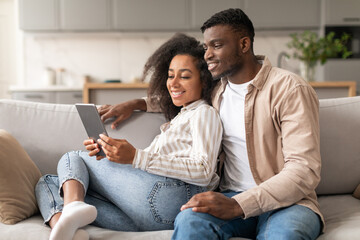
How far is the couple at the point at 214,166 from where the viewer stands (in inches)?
49.3

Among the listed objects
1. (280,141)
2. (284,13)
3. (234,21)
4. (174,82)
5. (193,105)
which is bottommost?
(280,141)

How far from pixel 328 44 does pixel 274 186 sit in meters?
2.75

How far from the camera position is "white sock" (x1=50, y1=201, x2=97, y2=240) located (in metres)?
1.22

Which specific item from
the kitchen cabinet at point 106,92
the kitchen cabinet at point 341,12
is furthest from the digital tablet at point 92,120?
the kitchen cabinet at point 341,12

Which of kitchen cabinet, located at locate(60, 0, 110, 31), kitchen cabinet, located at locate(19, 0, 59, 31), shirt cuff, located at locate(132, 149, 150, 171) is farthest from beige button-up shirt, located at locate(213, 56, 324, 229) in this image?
kitchen cabinet, located at locate(19, 0, 59, 31)

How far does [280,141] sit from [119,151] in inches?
23.2

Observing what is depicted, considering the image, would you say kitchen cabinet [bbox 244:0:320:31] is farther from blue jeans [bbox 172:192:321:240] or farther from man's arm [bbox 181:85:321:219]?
blue jeans [bbox 172:192:321:240]

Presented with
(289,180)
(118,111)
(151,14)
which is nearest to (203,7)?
(151,14)

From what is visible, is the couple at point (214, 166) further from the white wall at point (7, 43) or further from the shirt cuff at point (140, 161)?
the white wall at point (7, 43)

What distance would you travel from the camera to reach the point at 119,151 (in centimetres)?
139

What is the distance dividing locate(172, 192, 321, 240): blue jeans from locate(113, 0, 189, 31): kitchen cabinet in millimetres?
4252

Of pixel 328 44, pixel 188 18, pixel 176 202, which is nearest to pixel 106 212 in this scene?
pixel 176 202

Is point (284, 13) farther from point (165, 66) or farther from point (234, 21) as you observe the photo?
point (234, 21)

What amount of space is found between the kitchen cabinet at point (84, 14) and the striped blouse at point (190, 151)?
4.01 m
